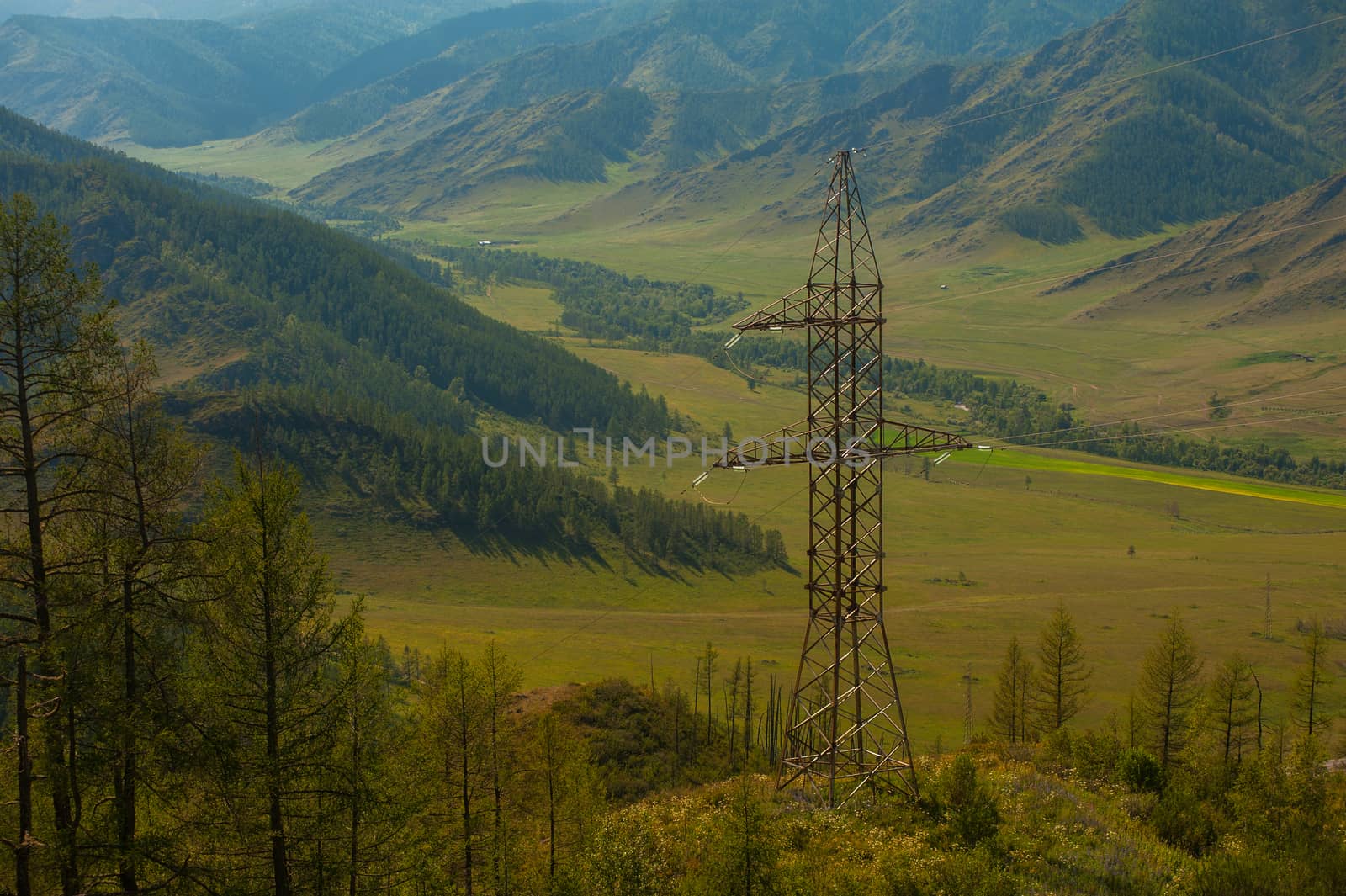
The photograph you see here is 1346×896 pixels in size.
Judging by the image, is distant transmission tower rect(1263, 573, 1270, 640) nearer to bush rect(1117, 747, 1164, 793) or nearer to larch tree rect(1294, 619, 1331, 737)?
larch tree rect(1294, 619, 1331, 737)

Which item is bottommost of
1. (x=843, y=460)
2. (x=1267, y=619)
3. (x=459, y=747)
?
(x=1267, y=619)

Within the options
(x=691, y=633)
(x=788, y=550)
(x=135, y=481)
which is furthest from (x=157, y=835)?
(x=788, y=550)

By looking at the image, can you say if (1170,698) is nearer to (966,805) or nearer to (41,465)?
(966,805)

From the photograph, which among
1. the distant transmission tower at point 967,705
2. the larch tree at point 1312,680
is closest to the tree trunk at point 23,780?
the larch tree at point 1312,680

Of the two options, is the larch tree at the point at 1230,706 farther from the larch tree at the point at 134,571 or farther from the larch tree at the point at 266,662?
the larch tree at the point at 134,571

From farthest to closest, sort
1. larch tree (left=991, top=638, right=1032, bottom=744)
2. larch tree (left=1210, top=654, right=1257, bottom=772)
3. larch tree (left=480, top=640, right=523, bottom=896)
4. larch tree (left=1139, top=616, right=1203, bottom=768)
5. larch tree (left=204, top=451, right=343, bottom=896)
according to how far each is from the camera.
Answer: larch tree (left=991, top=638, right=1032, bottom=744) → larch tree (left=1139, top=616, right=1203, bottom=768) → larch tree (left=1210, top=654, right=1257, bottom=772) → larch tree (left=480, top=640, right=523, bottom=896) → larch tree (left=204, top=451, right=343, bottom=896)

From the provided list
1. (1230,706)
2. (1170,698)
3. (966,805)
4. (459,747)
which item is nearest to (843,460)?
Result: (966,805)

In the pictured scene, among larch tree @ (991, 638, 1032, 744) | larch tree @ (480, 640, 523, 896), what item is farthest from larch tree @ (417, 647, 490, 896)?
larch tree @ (991, 638, 1032, 744)

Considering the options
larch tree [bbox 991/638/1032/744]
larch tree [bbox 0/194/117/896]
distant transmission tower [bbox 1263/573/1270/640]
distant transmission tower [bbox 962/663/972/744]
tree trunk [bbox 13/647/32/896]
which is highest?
larch tree [bbox 0/194/117/896]
